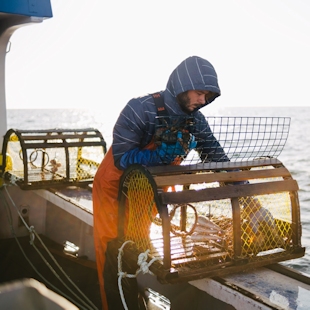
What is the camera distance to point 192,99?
10.6 ft

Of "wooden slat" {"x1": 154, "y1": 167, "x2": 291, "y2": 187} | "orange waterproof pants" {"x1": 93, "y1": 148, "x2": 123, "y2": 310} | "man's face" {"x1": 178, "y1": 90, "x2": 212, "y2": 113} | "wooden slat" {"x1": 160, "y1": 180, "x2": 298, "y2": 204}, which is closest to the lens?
"wooden slat" {"x1": 160, "y1": 180, "x2": 298, "y2": 204}

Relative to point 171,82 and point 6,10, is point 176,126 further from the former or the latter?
point 6,10

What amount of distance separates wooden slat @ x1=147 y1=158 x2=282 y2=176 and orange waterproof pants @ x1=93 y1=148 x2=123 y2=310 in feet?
1.76

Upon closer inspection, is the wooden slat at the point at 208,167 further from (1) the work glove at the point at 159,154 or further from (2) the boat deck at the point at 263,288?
(2) the boat deck at the point at 263,288

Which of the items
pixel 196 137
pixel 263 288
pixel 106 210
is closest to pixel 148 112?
pixel 196 137

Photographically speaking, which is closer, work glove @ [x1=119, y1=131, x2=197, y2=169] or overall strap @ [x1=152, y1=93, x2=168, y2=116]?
work glove @ [x1=119, y1=131, x2=197, y2=169]

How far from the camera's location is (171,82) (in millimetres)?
3260

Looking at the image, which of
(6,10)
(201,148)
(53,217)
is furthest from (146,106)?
(53,217)

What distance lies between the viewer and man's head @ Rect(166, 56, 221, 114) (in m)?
3.08

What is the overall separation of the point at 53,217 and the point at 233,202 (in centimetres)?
369

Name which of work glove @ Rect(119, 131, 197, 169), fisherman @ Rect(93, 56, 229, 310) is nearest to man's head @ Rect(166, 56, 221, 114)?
fisherman @ Rect(93, 56, 229, 310)

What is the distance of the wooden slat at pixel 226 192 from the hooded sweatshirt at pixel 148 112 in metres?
0.48

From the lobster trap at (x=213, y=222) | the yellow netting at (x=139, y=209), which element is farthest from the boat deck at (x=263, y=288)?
the yellow netting at (x=139, y=209)

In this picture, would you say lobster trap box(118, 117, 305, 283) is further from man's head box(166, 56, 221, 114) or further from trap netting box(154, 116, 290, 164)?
man's head box(166, 56, 221, 114)
